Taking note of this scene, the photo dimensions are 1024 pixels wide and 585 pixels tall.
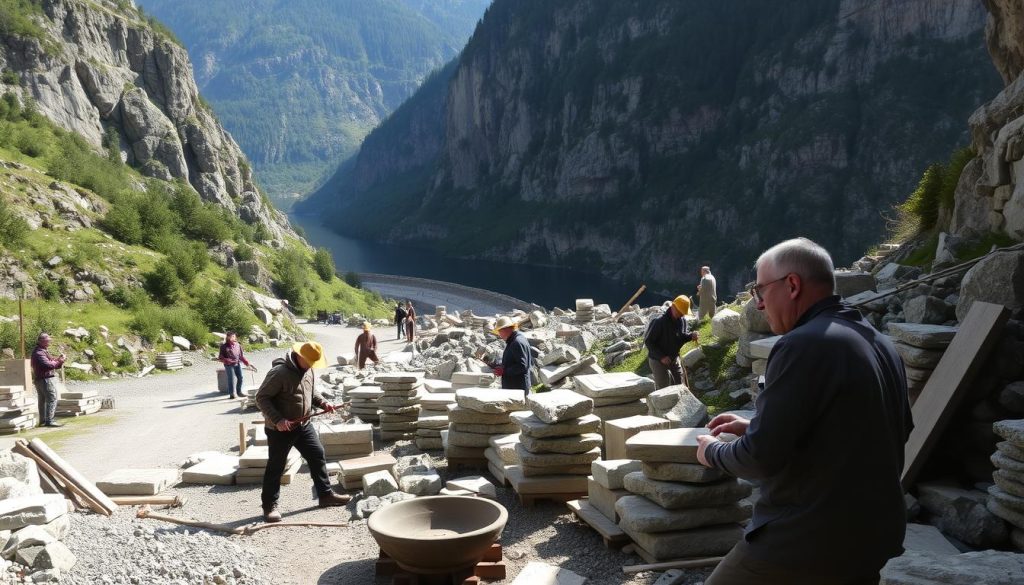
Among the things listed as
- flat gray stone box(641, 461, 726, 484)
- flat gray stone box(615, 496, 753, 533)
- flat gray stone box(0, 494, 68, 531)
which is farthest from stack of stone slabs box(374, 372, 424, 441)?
flat gray stone box(641, 461, 726, 484)

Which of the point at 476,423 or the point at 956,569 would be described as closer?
the point at 956,569

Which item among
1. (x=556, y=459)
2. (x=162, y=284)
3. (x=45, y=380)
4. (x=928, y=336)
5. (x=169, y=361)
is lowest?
(x=169, y=361)

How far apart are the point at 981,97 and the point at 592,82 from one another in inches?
2965

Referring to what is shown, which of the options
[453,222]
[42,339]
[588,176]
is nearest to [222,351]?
[42,339]

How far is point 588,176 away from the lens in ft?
469

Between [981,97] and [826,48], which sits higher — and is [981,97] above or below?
below

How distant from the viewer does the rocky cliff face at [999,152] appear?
34.3 feet

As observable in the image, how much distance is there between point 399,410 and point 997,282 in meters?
9.63

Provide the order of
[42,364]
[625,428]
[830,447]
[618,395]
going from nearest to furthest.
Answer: [830,447] → [625,428] → [618,395] → [42,364]

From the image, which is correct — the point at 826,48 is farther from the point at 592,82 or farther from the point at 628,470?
the point at 628,470

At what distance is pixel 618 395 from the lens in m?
10.8

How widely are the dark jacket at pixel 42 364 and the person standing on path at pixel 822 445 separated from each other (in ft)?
55.6

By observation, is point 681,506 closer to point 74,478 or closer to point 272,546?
point 272,546

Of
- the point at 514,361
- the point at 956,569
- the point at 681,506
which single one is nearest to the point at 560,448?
the point at 681,506
